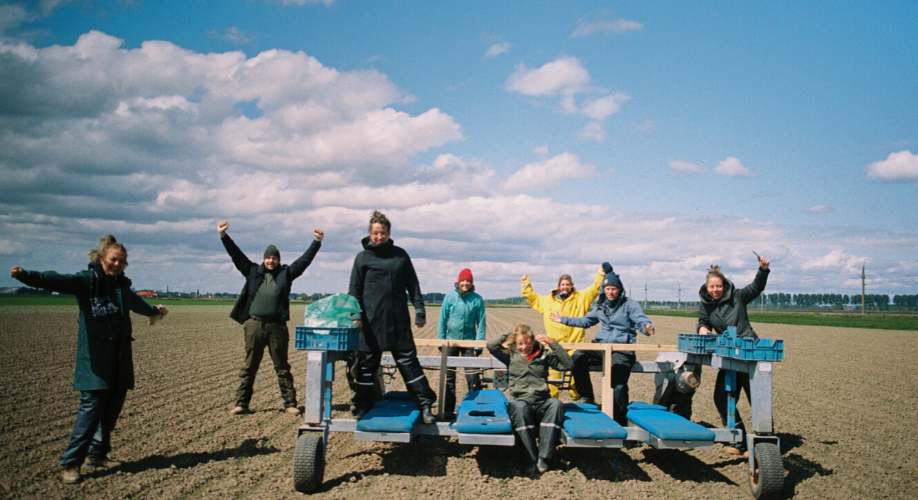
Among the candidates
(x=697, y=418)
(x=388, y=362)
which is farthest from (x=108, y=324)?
(x=697, y=418)

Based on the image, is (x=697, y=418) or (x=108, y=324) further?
Result: (x=697, y=418)

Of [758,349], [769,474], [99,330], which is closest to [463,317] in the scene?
[758,349]

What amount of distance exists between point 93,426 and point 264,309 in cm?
271

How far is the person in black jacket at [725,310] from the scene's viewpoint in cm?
597

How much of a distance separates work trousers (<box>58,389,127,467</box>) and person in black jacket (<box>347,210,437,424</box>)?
2.28 m

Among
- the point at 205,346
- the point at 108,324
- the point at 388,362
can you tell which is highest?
the point at 108,324

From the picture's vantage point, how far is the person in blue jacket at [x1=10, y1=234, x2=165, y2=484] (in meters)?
4.73

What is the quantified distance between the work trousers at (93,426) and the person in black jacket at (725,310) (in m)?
6.09

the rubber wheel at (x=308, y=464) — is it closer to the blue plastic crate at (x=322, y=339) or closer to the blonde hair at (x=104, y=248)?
the blue plastic crate at (x=322, y=339)

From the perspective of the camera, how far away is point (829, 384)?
12.2 m

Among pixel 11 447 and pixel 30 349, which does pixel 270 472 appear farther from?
pixel 30 349

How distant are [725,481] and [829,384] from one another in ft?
29.4

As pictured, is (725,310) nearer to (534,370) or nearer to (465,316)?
(534,370)

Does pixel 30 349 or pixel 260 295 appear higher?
pixel 260 295
